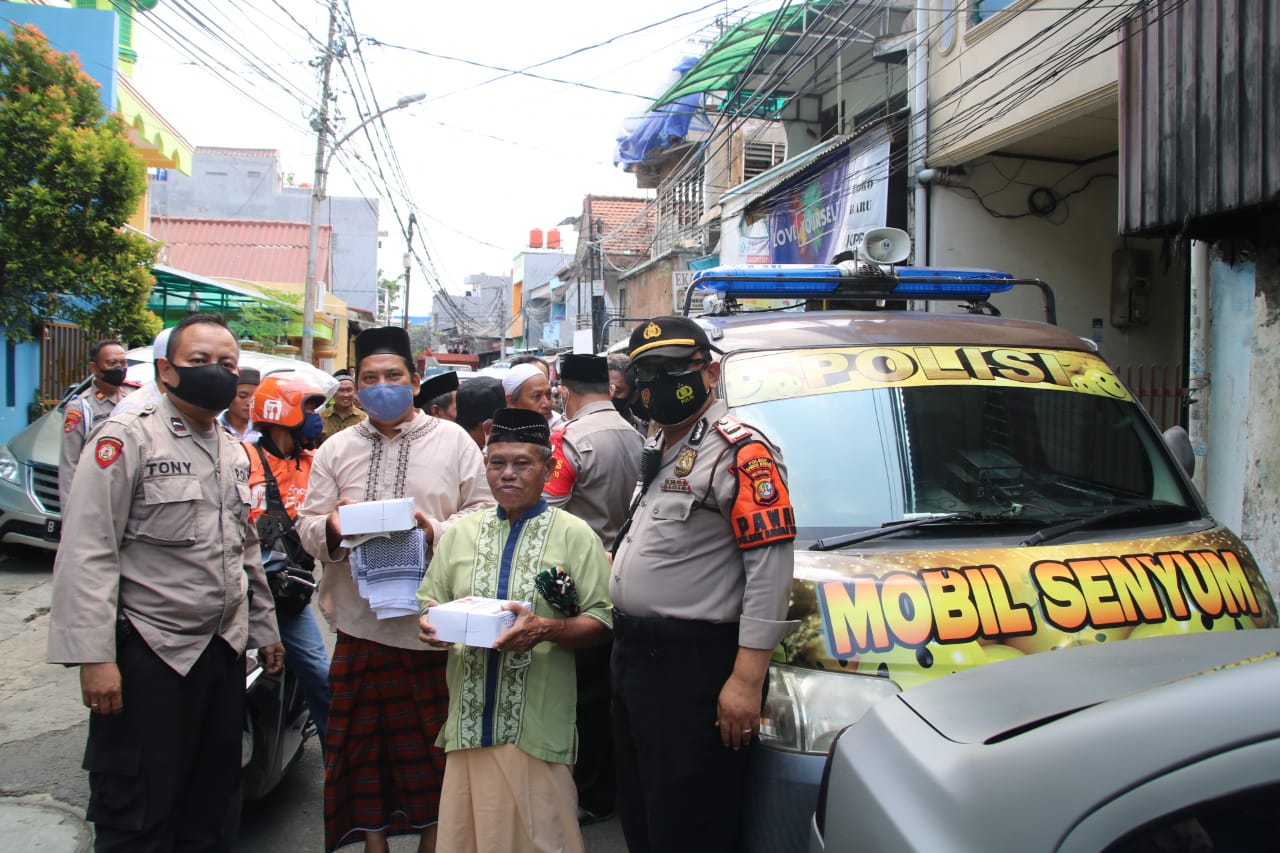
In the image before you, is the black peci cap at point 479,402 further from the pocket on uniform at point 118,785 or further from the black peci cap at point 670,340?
the pocket on uniform at point 118,785

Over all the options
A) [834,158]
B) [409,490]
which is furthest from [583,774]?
[834,158]

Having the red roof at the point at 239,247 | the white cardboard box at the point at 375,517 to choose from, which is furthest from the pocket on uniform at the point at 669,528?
the red roof at the point at 239,247

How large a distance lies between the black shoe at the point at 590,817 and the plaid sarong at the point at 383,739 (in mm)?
957

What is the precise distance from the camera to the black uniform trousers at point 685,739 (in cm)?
251

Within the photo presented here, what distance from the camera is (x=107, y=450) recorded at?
8.97 ft

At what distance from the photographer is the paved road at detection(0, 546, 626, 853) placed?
3.79 metres

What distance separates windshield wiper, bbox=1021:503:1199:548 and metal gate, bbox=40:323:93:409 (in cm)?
1213

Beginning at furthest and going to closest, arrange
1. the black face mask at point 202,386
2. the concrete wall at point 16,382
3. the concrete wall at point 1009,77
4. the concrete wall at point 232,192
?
the concrete wall at point 232,192 → the concrete wall at point 16,382 → the concrete wall at point 1009,77 → the black face mask at point 202,386

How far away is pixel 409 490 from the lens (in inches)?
132

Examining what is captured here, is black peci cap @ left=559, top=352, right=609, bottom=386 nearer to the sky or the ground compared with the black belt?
nearer to the sky

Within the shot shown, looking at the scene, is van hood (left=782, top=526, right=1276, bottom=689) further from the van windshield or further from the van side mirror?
the van side mirror

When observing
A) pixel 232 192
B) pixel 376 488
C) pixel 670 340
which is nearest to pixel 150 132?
pixel 376 488

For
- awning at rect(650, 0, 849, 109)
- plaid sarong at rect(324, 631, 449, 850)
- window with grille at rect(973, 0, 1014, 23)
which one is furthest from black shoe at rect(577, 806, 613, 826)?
awning at rect(650, 0, 849, 109)

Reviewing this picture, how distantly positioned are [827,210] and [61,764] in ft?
36.2
